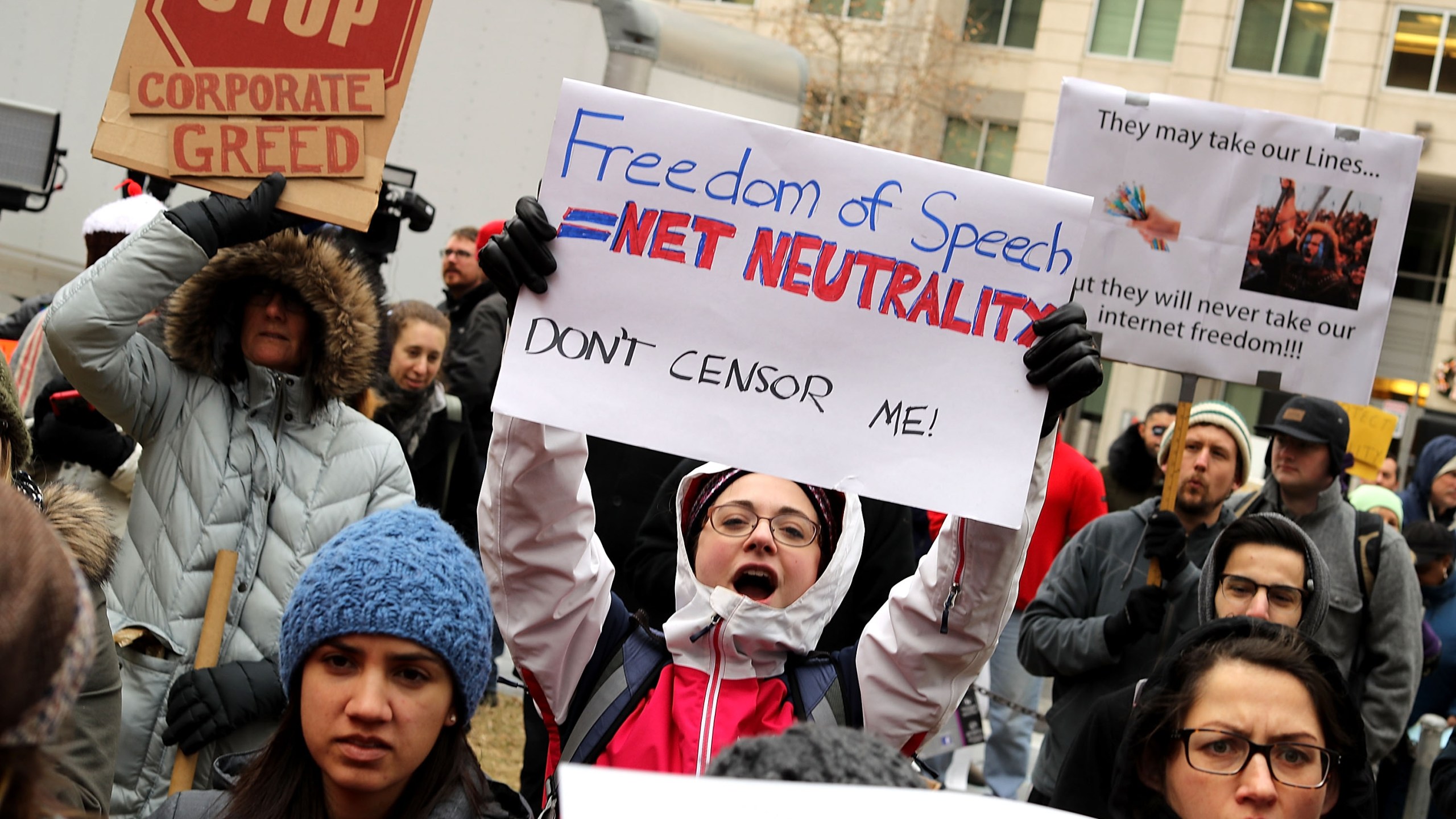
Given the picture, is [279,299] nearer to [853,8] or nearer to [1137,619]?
[1137,619]

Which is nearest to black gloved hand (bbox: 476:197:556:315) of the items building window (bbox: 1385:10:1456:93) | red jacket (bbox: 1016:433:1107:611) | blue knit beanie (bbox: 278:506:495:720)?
blue knit beanie (bbox: 278:506:495:720)

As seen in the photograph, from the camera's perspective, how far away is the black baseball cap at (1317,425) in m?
4.97

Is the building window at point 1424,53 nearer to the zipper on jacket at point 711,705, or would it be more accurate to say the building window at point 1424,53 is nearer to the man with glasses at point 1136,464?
the man with glasses at point 1136,464

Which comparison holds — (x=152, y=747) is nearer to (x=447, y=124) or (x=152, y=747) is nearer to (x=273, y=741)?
(x=273, y=741)

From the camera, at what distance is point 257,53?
3471 mm

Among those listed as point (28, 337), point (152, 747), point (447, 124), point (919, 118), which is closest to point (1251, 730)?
point (152, 747)

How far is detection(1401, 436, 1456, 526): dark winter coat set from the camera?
9320 millimetres

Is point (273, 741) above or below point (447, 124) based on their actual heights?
below

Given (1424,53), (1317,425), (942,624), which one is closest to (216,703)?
(942,624)

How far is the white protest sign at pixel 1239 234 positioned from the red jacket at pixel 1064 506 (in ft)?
7.69

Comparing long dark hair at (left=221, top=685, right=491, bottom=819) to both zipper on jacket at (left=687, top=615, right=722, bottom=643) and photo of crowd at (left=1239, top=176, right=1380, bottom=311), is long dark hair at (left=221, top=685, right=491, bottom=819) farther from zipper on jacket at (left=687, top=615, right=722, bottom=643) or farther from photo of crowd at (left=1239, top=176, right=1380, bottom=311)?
photo of crowd at (left=1239, top=176, right=1380, bottom=311)

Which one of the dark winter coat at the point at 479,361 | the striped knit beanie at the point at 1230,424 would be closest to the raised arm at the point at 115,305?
the dark winter coat at the point at 479,361

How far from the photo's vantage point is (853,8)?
26672 millimetres

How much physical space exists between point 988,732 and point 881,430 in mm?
5459
